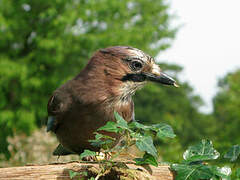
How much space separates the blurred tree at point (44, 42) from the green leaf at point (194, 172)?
1368cm

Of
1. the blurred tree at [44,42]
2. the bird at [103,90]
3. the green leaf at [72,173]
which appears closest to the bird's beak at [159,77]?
the bird at [103,90]

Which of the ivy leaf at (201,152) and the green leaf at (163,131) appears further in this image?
the ivy leaf at (201,152)

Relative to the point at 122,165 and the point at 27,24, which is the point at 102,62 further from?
the point at 27,24

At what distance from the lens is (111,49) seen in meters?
2.98

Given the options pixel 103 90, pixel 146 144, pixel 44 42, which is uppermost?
pixel 44 42

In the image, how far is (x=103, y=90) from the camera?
9.29 feet

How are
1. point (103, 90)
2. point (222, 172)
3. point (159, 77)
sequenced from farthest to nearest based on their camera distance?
point (159, 77) → point (103, 90) → point (222, 172)

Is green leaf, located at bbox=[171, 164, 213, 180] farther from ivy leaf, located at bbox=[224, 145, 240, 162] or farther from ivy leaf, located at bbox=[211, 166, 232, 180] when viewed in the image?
ivy leaf, located at bbox=[224, 145, 240, 162]

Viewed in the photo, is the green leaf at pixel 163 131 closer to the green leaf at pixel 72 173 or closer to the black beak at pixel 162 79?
the green leaf at pixel 72 173

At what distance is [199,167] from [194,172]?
0.13ft

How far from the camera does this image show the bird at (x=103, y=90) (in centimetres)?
279

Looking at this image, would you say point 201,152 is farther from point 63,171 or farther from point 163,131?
point 63,171

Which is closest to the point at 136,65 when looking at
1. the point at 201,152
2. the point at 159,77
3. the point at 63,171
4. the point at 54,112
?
the point at 159,77

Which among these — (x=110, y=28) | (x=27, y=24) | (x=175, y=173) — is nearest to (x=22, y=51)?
(x=27, y=24)
